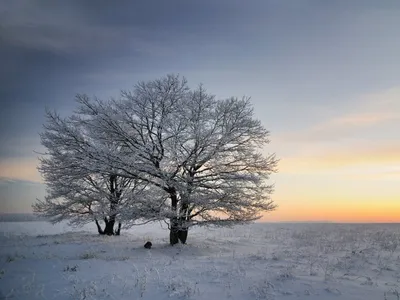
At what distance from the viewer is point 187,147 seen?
1673 centimetres

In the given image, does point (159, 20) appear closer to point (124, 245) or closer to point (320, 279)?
point (320, 279)

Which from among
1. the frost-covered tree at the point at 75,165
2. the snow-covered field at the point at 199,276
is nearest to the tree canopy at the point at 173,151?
the frost-covered tree at the point at 75,165

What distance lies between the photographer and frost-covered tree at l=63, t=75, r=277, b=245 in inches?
642

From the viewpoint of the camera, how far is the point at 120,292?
830 cm

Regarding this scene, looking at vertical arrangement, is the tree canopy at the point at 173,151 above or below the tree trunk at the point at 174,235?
above

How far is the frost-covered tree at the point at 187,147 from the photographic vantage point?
16.3 m

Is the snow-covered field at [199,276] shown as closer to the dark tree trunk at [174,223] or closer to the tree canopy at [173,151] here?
the dark tree trunk at [174,223]

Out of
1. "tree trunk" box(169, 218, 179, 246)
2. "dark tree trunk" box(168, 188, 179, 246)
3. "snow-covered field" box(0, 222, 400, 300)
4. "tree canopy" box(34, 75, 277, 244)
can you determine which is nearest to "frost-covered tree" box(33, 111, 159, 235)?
"tree canopy" box(34, 75, 277, 244)

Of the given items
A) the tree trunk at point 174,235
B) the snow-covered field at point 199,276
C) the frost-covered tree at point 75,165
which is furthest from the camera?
the tree trunk at point 174,235

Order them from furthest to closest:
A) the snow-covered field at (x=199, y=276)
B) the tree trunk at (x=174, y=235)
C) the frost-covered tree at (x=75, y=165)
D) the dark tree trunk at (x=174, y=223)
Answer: the tree trunk at (x=174, y=235)
the dark tree trunk at (x=174, y=223)
the frost-covered tree at (x=75, y=165)
the snow-covered field at (x=199, y=276)

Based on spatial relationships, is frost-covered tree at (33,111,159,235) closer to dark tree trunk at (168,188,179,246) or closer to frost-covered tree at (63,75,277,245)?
frost-covered tree at (63,75,277,245)

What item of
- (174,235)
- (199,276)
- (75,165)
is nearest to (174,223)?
(174,235)

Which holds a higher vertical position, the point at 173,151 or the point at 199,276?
the point at 173,151

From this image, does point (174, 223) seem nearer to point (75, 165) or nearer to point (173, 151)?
point (173, 151)
